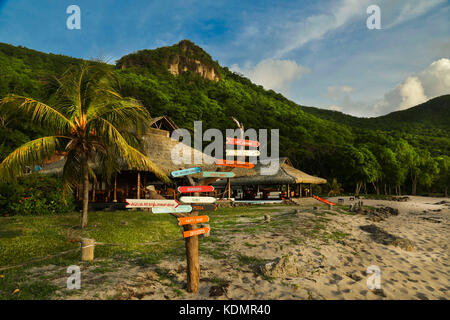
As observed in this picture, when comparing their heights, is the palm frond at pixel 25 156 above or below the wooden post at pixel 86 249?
above

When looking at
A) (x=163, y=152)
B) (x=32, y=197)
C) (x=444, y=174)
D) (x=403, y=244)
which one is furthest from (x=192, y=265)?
(x=444, y=174)

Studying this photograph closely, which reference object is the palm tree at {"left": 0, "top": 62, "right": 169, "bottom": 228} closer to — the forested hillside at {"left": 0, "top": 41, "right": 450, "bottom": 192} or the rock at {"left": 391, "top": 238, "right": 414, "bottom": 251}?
the forested hillside at {"left": 0, "top": 41, "right": 450, "bottom": 192}

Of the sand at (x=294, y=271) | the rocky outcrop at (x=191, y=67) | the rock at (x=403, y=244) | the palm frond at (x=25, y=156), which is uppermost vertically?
the rocky outcrop at (x=191, y=67)

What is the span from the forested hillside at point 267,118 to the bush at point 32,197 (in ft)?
16.2

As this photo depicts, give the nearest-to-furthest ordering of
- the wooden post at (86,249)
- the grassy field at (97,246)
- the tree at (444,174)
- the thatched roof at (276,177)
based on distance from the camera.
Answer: the grassy field at (97,246), the wooden post at (86,249), the thatched roof at (276,177), the tree at (444,174)

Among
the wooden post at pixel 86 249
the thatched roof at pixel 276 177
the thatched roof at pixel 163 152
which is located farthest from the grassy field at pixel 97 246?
the thatched roof at pixel 276 177

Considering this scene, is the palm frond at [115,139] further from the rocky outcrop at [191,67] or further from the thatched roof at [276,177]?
the rocky outcrop at [191,67]

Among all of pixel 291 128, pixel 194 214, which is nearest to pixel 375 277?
pixel 194 214

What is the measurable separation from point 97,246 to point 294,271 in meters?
5.15

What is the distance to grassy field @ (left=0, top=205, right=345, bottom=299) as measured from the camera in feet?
14.8

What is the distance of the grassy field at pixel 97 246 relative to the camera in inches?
177

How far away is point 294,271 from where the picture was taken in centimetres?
522

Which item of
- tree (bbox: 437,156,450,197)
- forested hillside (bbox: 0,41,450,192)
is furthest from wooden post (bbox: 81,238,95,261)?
tree (bbox: 437,156,450,197)
